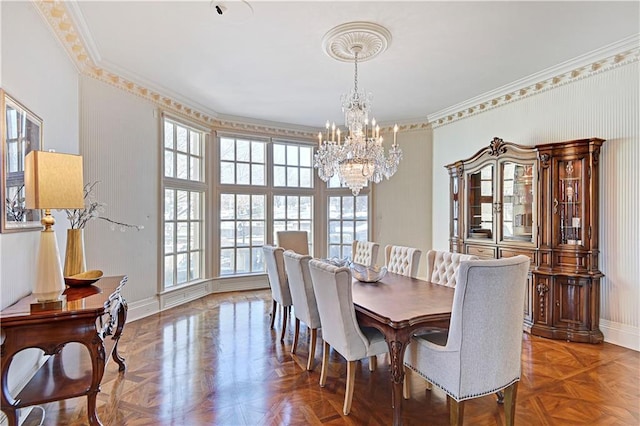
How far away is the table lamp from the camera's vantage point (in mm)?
1916

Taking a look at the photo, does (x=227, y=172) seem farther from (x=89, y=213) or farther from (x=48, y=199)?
(x=48, y=199)

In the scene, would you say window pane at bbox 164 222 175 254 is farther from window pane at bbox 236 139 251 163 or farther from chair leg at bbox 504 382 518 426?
chair leg at bbox 504 382 518 426

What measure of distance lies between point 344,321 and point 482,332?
2.77 ft

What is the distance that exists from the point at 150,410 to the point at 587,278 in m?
4.14

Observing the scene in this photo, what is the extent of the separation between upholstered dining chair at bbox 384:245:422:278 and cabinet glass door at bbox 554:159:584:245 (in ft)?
5.27

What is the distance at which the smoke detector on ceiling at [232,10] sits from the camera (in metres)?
2.59

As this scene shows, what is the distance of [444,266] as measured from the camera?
3.10 m

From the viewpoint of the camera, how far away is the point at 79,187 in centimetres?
211

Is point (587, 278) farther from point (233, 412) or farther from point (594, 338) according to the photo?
point (233, 412)

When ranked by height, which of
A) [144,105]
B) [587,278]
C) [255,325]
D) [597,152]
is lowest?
[255,325]

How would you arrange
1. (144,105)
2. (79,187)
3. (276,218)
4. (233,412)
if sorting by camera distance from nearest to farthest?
(79,187)
(233,412)
(144,105)
(276,218)

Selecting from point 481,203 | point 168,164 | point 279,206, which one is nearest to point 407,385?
point 481,203

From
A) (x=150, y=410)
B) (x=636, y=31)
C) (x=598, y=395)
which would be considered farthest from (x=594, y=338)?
(x=150, y=410)

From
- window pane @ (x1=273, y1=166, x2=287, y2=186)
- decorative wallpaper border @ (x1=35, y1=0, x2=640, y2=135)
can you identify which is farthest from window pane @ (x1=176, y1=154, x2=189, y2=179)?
window pane @ (x1=273, y1=166, x2=287, y2=186)
